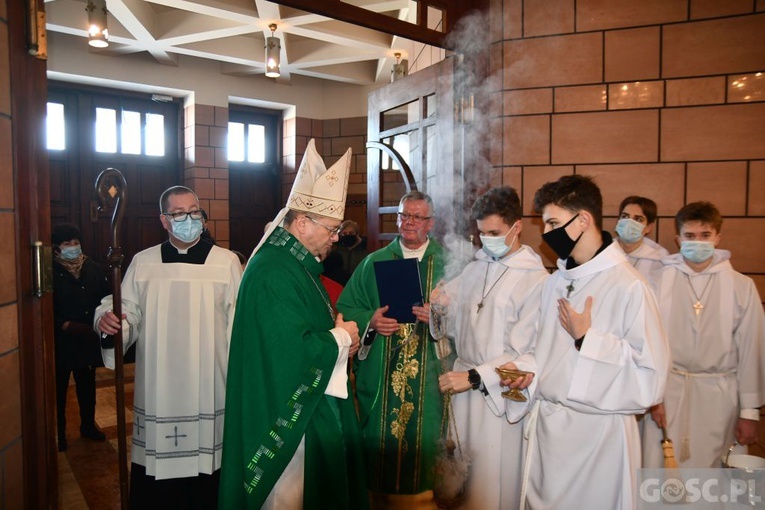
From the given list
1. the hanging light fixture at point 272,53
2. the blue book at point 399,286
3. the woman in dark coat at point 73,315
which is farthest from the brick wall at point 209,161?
the blue book at point 399,286

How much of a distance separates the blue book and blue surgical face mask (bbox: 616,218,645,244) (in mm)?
1281

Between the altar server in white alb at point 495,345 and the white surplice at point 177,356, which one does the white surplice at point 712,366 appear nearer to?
the altar server in white alb at point 495,345

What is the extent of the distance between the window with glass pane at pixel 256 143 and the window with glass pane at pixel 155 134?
4.66 ft

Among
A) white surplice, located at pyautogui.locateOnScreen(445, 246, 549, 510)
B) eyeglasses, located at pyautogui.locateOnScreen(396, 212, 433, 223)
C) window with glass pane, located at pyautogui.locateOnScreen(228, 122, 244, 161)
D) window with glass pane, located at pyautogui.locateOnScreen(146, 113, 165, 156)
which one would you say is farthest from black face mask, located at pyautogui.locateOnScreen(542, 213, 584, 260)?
window with glass pane, located at pyautogui.locateOnScreen(228, 122, 244, 161)

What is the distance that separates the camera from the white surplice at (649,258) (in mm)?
3191

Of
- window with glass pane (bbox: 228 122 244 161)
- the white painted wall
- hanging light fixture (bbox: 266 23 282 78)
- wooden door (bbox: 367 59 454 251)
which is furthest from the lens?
window with glass pane (bbox: 228 122 244 161)

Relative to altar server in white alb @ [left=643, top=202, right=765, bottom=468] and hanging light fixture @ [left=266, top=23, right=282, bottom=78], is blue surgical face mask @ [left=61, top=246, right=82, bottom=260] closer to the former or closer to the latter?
hanging light fixture @ [left=266, top=23, right=282, bottom=78]

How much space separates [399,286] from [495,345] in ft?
1.88

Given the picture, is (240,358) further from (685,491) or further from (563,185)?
(685,491)

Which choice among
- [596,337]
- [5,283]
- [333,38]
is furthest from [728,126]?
[333,38]

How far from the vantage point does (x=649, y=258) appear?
10.5 feet

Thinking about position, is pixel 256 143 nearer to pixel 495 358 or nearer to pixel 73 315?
pixel 73 315

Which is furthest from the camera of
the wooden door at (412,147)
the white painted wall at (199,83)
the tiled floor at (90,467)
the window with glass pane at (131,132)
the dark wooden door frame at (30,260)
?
the window with glass pane at (131,132)

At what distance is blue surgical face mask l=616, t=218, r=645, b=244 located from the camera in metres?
3.14
